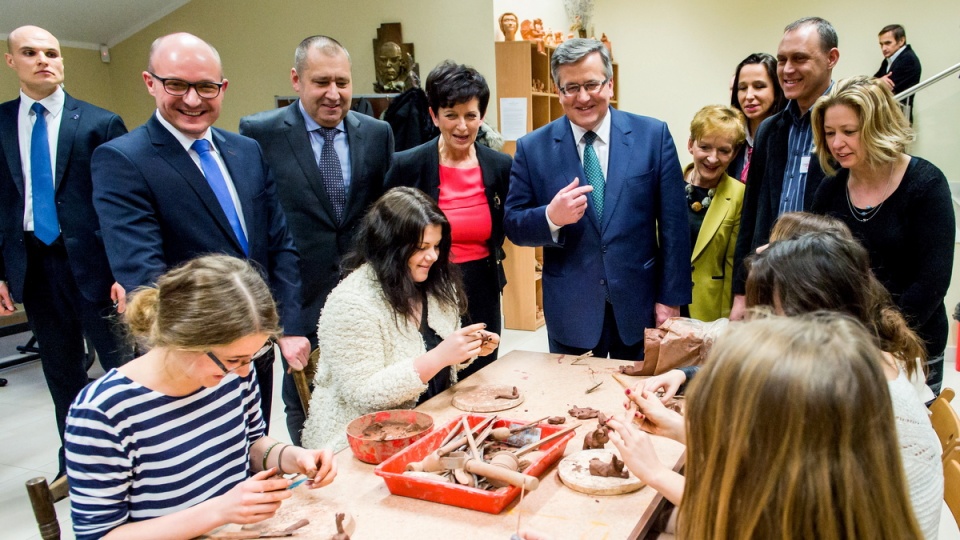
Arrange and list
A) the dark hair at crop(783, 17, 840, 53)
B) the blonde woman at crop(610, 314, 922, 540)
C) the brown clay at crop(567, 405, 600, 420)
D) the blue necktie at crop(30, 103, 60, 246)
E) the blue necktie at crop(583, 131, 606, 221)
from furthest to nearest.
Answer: the blue necktie at crop(30, 103, 60, 246) < the blue necktie at crop(583, 131, 606, 221) < the dark hair at crop(783, 17, 840, 53) < the brown clay at crop(567, 405, 600, 420) < the blonde woman at crop(610, 314, 922, 540)

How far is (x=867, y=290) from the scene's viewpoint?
1.58 m

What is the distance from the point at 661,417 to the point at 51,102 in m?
2.73

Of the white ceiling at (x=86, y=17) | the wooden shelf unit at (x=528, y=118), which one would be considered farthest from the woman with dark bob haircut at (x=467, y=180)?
the white ceiling at (x=86, y=17)

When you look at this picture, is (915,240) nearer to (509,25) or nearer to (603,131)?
(603,131)

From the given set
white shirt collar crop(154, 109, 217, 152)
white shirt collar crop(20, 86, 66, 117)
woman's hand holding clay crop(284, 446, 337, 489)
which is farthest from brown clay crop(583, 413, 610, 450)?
white shirt collar crop(20, 86, 66, 117)

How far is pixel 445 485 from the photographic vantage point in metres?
1.36

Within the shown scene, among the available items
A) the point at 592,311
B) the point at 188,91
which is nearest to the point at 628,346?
the point at 592,311

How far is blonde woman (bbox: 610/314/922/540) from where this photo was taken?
0.87 m

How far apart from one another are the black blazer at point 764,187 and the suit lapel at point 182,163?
1.84 metres

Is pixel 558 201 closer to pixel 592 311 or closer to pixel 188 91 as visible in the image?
pixel 592 311

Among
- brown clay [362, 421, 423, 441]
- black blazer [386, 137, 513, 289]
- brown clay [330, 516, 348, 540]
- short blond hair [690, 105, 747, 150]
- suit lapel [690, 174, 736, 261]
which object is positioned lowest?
brown clay [362, 421, 423, 441]

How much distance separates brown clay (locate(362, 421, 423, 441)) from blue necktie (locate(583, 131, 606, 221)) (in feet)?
3.80

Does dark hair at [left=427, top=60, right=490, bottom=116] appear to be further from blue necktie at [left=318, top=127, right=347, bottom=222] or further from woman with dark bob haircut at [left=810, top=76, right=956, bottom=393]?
woman with dark bob haircut at [left=810, top=76, right=956, bottom=393]

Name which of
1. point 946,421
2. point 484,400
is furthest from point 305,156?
point 946,421
